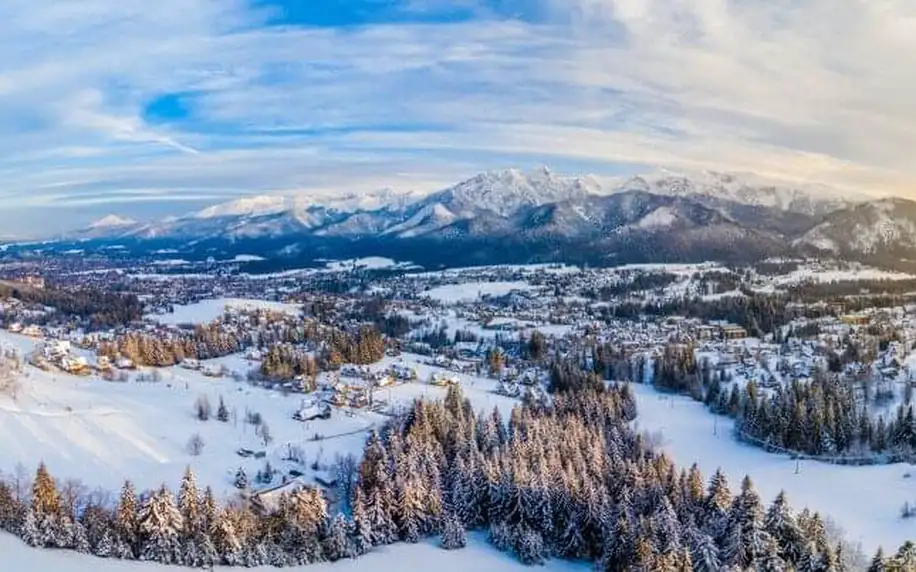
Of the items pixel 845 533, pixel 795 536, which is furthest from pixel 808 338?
pixel 795 536

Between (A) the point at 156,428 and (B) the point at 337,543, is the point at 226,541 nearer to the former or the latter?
(B) the point at 337,543

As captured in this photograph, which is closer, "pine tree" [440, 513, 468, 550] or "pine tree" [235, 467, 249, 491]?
"pine tree" [440, 513, 468, 550]

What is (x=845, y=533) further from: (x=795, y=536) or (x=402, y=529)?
(x=402, y=529)

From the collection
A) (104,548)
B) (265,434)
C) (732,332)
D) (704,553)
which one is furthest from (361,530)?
(732,332)

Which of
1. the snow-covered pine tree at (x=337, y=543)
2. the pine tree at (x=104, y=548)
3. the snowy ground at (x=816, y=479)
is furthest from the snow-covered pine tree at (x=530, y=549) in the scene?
the pine tree at (x=104, y=548)

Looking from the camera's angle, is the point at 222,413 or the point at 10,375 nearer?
the point at 222,413

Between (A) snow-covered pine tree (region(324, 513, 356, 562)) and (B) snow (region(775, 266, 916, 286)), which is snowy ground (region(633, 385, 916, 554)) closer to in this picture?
(A) snow-covered pine tree (region(324, 513, 356, 562))

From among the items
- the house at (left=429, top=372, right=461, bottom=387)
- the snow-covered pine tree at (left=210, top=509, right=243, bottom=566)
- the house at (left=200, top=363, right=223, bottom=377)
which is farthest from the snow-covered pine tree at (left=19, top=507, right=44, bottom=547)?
the house at (left=429, top=372, right=461, bottom=387)

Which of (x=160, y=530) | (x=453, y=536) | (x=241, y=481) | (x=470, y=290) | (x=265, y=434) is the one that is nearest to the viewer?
(x=160, y=530)
